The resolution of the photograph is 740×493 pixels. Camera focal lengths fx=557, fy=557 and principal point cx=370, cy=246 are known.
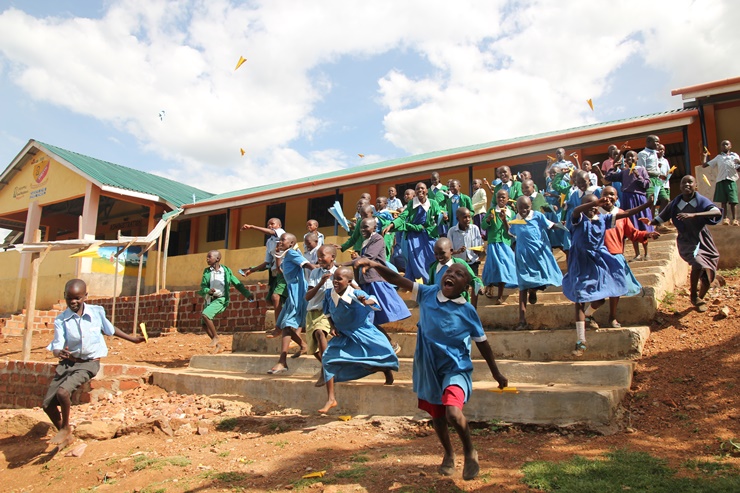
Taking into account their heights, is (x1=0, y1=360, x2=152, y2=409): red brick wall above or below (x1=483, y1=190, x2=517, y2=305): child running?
below

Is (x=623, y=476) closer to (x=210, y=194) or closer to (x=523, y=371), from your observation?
(x=523, y=371)

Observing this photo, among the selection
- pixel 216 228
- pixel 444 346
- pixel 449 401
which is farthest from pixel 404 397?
pixel 216 228

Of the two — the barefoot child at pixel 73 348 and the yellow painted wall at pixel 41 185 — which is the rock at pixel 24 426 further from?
the yellow painted wall at pixel 41 185

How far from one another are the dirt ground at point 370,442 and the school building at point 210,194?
6.52 metres

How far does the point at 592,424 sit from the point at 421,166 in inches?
418

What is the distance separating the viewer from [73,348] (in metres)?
5.94

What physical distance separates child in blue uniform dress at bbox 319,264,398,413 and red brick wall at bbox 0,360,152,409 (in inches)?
151

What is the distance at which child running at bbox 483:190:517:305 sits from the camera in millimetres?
7410

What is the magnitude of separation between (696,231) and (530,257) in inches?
76.3

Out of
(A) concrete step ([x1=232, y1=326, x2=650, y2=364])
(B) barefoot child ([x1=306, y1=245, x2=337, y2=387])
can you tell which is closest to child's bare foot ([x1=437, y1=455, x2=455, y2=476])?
(A) concrete step ([x1=232, y1=326, x2=650, y2=364])

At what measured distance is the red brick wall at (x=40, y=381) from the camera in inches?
311

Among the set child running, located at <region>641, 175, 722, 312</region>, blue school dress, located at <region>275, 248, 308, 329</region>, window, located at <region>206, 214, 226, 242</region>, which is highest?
window, located at <region>206, 214, 226, 242</region>

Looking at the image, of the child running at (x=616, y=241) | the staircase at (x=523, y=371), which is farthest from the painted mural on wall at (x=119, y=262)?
the child running at (x=616, y=241)

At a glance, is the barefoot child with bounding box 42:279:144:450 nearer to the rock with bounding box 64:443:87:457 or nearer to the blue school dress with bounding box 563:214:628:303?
the rock with bounding box 64:443:87:457
